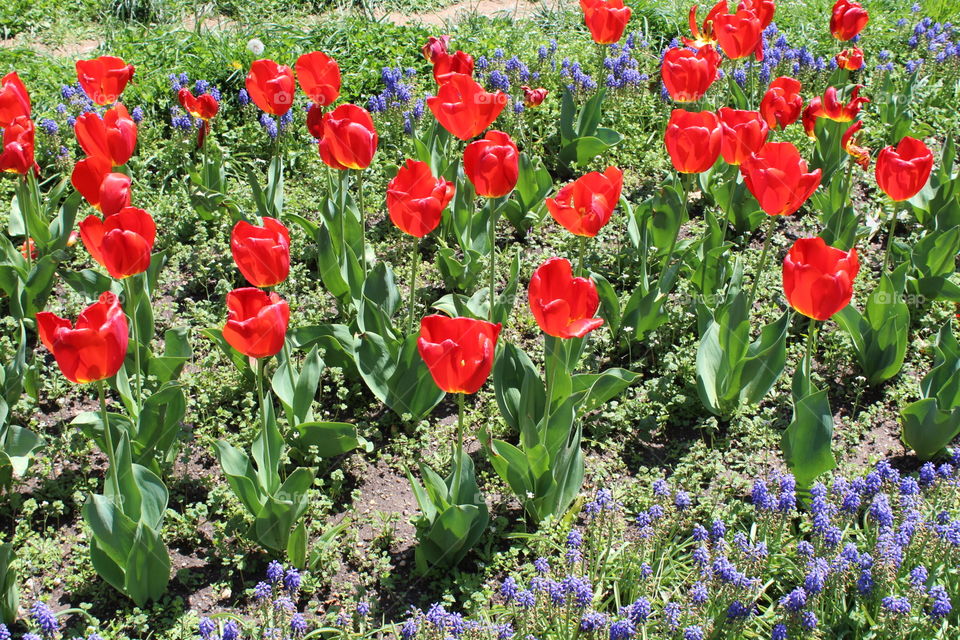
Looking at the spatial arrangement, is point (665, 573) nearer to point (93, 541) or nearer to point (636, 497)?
point (636, 497)

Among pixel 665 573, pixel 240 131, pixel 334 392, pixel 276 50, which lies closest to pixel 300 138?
pixel 240 131

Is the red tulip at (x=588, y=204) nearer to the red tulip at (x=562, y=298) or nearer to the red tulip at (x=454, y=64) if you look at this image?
the red tulip at (x=562, y=298)

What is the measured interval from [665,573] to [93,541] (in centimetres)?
172

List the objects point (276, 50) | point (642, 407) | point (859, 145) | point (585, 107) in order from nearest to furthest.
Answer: point (642, 407) → point (859, 145) → point (585, 107) → point (276, 50)


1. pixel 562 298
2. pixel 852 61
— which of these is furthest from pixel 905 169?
pixel 852 61

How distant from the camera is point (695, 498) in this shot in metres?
3.48

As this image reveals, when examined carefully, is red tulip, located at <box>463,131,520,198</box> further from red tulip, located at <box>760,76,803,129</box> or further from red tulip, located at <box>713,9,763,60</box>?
red tulip, located at <box>713,9,763,60</box>

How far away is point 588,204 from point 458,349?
2.77ft

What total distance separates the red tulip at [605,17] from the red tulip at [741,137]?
3.57 ft

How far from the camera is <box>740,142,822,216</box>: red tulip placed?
11.2ft

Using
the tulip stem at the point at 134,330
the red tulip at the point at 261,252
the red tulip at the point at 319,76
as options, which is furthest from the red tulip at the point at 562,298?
the red tulip at the point at 319,76

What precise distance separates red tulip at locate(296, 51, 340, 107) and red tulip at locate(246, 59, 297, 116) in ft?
0.30

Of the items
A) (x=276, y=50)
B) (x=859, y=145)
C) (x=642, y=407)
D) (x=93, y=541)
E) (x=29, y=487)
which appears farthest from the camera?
(x=276, y=50)

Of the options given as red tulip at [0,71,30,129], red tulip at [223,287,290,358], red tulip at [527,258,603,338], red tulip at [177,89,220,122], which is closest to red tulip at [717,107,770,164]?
red tulip at [527,258,603,338]
